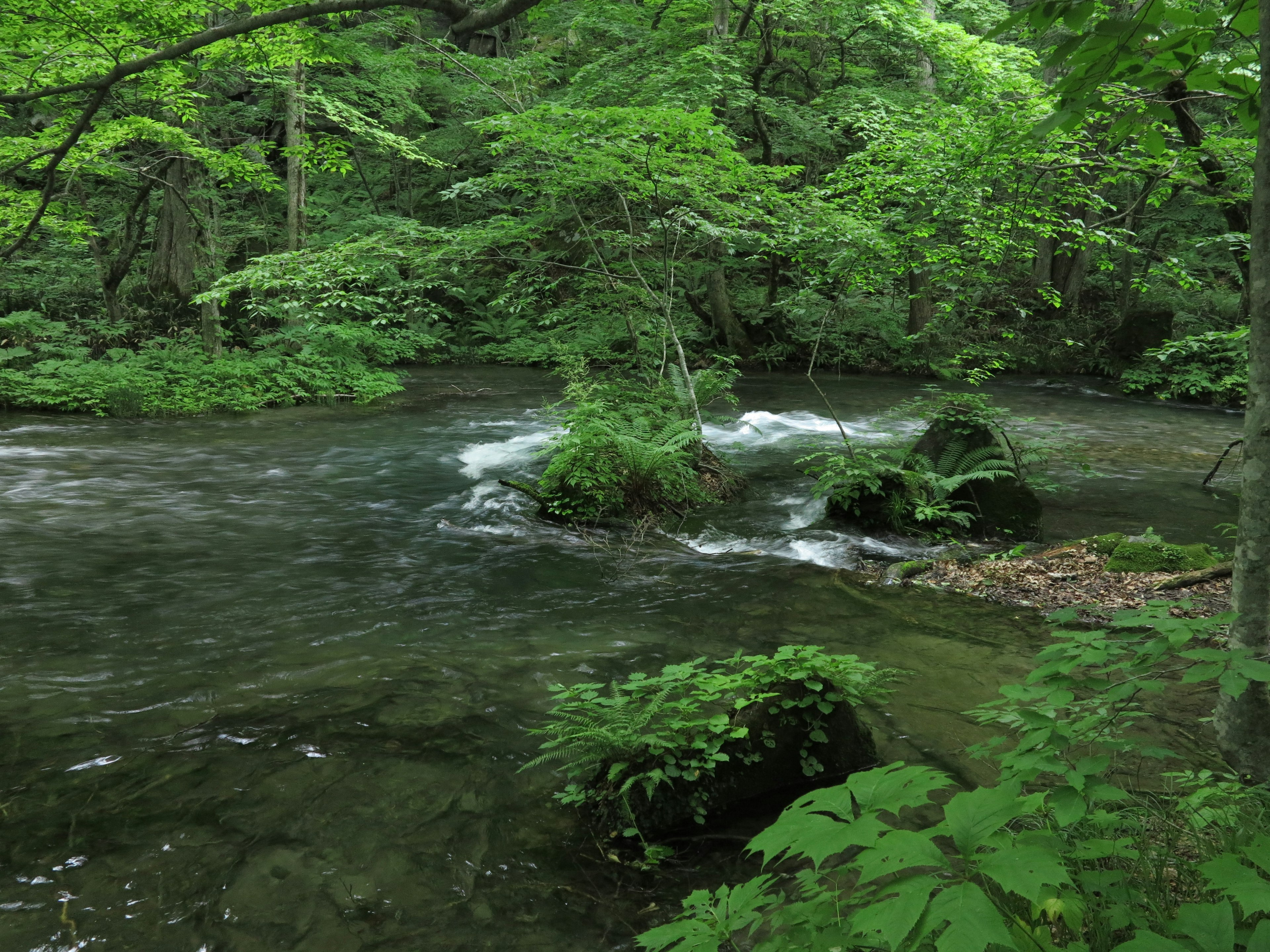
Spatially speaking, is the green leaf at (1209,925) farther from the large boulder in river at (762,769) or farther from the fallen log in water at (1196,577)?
the fallen log in water at (1196,577)

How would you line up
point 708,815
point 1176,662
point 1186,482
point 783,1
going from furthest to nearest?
1. point 783,1
2. point 1186,482
3. point 1176,662
4. point 708,815

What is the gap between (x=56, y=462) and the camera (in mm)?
10484

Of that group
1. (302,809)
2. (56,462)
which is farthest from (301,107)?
(302,809)

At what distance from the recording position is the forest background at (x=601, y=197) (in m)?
7.32

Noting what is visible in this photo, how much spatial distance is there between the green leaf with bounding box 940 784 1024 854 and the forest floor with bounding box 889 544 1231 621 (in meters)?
4.04

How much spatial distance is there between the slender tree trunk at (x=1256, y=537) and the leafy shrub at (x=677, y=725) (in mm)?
1467

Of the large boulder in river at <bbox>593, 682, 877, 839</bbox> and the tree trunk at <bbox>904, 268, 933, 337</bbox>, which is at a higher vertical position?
the tree trunk at <bbox>904, 268, 933, 337</bbox>

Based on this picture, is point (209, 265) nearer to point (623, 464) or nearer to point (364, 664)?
point (623, 464)

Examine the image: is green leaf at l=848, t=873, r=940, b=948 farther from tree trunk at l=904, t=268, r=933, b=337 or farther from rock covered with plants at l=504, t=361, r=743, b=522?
tree trunk at l=904, t=268, r=933, b=337

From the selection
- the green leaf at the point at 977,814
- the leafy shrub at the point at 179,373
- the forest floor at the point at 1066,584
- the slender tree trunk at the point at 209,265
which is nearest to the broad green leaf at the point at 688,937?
the green leaf at the point at 977,814

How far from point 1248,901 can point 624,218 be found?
10315mm

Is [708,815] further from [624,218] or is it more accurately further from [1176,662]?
[624,218]

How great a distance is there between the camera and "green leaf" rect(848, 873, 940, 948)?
1.51 metres

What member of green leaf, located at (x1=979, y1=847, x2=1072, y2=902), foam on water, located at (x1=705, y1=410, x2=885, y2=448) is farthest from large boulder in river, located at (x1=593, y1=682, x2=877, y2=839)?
foam on water, located at (x1=705, y1=410, x2=885, y2=448)
